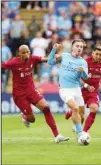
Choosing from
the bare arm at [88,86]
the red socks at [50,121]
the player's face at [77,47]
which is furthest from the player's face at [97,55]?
the red socks at [50,121]

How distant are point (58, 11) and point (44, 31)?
1.48 metres

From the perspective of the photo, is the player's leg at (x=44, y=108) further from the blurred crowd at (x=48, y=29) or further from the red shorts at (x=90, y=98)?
the blurred crowd at (x=48, y=29)

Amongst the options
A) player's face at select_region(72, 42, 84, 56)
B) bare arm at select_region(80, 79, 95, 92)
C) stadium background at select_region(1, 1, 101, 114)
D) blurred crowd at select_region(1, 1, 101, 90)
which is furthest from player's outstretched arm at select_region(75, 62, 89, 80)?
blurred crowd at select_region(1, 1, 101, 90)

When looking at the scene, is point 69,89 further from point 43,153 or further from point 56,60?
point 43,153

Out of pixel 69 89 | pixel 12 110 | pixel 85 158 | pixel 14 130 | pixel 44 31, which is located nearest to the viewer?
pixel 85 158

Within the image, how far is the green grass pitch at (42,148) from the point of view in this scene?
12.6m

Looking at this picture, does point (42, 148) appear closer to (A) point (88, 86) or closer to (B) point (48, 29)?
(A) point (88, 86)

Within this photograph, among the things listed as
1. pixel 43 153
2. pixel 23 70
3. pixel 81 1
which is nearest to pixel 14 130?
pixel 23 70

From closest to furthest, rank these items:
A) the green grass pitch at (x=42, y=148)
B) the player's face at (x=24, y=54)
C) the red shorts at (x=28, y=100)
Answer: the green grass pitch at (x=42, y=148), the player's face at (x=24, y=54), the red shorts at (x=28, y=100)

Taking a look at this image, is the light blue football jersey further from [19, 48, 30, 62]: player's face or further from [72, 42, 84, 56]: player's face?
[19, 48, 30, 62]: player's face

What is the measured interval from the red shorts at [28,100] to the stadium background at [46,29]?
825 centimetres

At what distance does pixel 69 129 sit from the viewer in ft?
62.5

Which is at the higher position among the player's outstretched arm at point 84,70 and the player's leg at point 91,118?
the player's outstretched arm at point 84,70

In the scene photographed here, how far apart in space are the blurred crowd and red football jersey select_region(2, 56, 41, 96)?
9.42m
